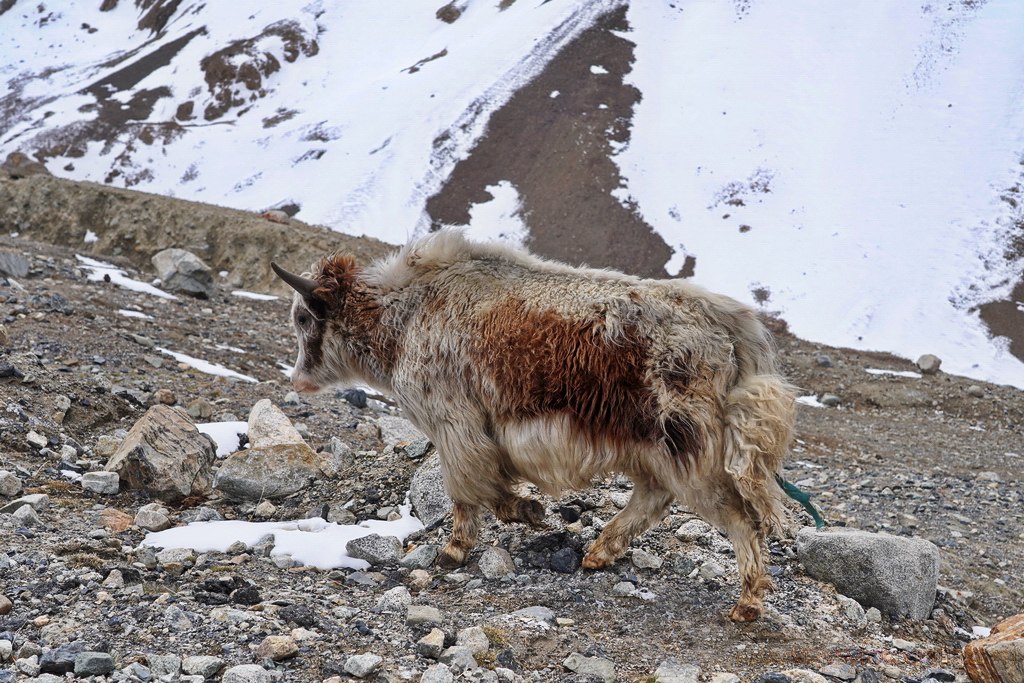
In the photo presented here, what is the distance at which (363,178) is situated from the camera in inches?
2505

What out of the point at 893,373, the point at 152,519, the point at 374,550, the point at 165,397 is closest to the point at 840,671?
the point at 374,550

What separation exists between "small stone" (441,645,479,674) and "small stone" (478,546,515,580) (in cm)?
152

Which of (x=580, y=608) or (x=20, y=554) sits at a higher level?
(x=20, y=554)

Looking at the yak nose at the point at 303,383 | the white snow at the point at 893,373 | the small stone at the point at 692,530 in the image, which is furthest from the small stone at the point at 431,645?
the white snow at the point at 893,373

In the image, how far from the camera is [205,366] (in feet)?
43.7

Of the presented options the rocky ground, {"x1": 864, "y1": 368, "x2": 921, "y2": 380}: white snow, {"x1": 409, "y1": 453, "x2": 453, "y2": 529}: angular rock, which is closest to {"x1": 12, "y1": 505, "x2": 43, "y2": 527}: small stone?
the rocky ground

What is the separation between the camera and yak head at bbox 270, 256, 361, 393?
7.41m

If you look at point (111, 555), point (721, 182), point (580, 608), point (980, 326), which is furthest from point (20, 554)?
point (721, 182)

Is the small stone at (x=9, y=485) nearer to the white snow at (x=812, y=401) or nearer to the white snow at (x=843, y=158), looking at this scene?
the white snow at (x=812, y=401)

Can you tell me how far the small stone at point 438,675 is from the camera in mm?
4512

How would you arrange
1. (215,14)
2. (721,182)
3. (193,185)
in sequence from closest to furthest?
(721,182)
(193,185)
(215,14)

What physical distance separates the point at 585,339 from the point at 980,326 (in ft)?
154

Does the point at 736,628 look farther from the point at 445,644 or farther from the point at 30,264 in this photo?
the point at 30,264

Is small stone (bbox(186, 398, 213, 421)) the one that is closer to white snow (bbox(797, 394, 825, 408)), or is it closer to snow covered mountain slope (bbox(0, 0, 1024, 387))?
white snow (bbox(797, 394, 825, 408))
